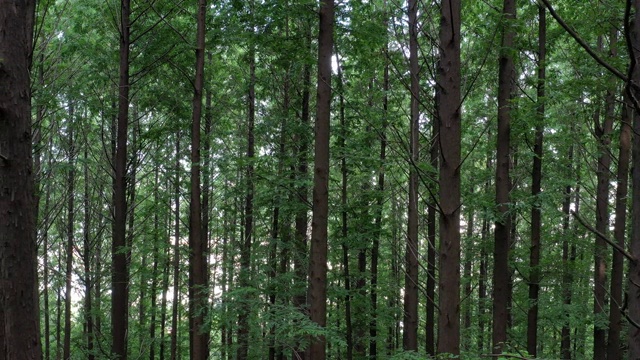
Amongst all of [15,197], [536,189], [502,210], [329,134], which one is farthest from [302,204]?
[15,197]

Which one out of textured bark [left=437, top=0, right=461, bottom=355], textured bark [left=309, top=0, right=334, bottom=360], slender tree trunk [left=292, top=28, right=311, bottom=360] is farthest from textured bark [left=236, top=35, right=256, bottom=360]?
textured bark [left=437, top=0, right=461, bottom=355]

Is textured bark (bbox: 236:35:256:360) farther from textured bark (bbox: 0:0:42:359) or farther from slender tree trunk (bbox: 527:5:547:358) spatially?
textured bark (bbox: 0:0:42:359)

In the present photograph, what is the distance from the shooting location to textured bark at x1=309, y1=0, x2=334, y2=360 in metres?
7.65

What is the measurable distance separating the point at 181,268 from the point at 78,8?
33.3ft

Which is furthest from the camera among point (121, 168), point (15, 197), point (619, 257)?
point (619, 257)

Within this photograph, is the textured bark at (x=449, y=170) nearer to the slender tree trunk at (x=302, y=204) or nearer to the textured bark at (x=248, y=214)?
the slender tree trunk at (x=302, y=204)

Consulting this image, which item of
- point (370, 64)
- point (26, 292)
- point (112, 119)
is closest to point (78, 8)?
point (112, 119)

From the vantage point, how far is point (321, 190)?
7.68 m

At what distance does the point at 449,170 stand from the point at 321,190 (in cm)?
389

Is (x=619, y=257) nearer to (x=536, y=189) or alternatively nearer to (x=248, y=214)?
(x=536, y=189)

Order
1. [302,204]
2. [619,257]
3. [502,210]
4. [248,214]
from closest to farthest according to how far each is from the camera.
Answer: [502,210] < [302,204] < [619,257] < [248,214]

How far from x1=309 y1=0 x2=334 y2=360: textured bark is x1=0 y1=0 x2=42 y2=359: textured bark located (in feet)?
13.5

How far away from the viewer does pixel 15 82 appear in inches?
167

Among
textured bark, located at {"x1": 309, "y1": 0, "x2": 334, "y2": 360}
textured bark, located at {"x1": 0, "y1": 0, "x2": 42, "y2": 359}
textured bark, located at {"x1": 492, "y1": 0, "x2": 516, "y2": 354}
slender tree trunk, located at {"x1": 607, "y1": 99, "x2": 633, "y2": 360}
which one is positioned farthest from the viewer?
slender tree trunk, located at {"x1": 607, "y1": 99, "x2": 633, "y2": 360}
